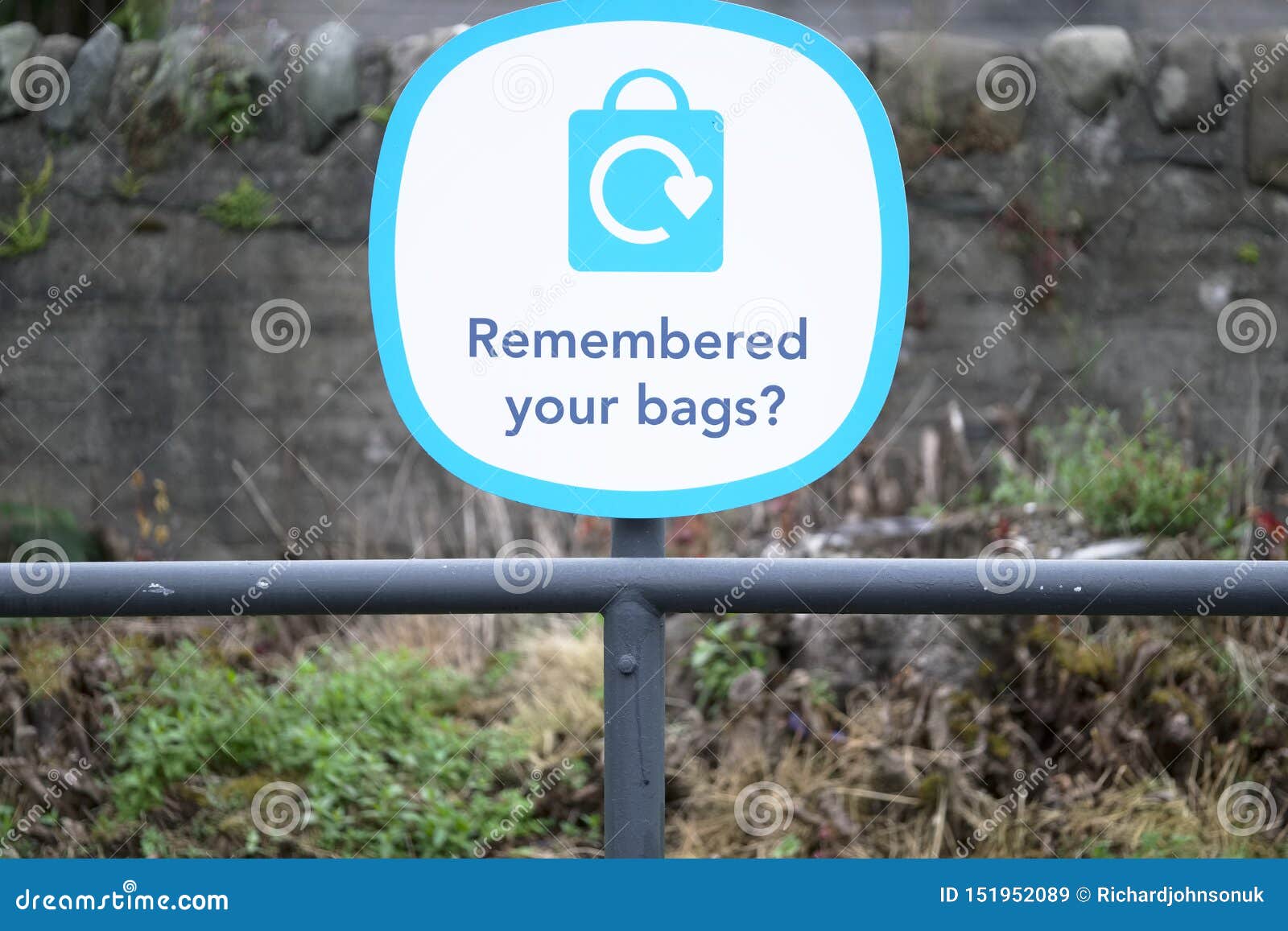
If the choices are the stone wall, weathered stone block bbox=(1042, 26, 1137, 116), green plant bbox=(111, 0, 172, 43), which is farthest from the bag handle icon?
green plant bbox=(111, 0, 172, 43)

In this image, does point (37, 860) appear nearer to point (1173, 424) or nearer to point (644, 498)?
point (644, 498)

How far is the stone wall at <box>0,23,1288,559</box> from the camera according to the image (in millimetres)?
3922

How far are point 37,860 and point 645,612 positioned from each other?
39.5 inches

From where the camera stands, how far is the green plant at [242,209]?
13.1ft

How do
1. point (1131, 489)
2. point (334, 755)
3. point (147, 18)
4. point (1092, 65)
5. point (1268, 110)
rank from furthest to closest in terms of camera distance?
point (147, 18)
point (1092, 65)
point (1268, 110)
point (1131, 489)
point (334, 755)

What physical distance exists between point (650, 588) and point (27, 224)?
11.2 feet

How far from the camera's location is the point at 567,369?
167 centimetres

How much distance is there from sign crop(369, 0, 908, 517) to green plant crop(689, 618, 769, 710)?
1.58 meters

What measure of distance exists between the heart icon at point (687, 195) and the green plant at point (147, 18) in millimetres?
3546

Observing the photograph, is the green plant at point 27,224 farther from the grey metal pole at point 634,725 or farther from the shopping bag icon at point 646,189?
the grey metal pole at point 634,725

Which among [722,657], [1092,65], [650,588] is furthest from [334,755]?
[1092,65]

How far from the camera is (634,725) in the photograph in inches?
64.4

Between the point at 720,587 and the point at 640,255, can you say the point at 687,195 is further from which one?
the point at 720,587

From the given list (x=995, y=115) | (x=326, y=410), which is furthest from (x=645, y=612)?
(x=995, y=115)
